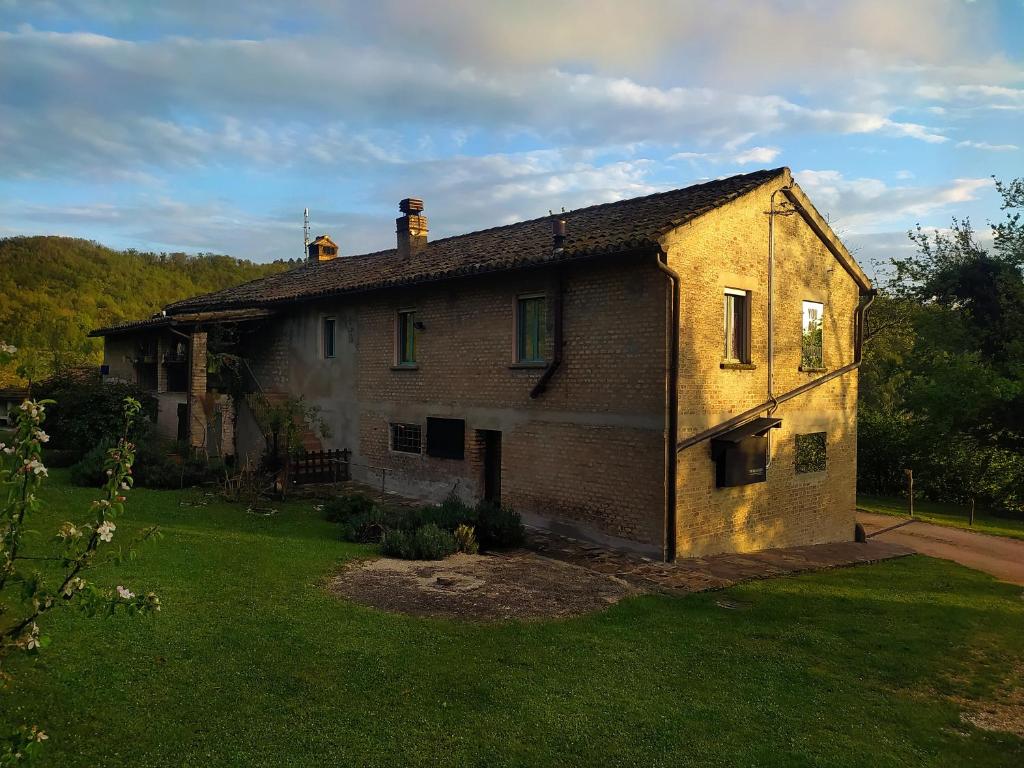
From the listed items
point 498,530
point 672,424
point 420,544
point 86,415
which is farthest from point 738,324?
point 86,415

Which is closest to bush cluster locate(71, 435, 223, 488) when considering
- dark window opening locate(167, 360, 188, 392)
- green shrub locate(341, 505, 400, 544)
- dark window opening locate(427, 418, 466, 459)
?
dark window opening locate(167, 360, 188, 392)

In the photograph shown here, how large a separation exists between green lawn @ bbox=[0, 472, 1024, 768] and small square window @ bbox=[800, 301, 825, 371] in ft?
21.0

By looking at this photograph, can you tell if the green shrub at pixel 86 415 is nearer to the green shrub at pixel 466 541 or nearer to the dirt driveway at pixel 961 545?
the green shrub at pixel 466 541

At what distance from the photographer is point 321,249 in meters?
27.1

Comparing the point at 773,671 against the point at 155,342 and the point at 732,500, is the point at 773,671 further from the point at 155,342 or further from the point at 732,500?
the point at 155,342

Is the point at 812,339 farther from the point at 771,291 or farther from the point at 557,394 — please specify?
the point at 557,394

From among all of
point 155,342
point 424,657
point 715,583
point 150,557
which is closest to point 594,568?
point 715,583

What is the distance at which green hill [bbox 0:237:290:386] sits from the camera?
44.5 metres

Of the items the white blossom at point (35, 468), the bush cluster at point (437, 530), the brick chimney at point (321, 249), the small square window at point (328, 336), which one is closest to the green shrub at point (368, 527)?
the bush cluster at point (437, 530)

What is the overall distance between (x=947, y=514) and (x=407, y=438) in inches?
760

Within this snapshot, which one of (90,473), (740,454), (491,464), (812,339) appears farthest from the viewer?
(90,473)

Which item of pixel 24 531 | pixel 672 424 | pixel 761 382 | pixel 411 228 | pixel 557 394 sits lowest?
pixel 24 531

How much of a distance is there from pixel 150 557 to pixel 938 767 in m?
9.13

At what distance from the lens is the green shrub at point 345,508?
13.4 meters
